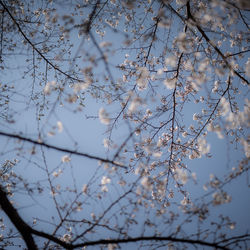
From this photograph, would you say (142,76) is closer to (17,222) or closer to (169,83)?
(169,83)

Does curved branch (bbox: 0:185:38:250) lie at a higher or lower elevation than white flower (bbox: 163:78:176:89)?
lower

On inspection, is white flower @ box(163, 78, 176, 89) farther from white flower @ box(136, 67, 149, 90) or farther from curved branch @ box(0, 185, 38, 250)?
curved branch @ box(0, 185, 38, 250)

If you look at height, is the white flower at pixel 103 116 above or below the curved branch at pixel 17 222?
above

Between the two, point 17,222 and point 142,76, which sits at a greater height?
point 142,76

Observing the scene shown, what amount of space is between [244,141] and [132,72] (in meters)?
3.55

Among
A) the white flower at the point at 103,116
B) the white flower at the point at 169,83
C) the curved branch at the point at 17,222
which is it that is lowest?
the curved branch at the point at 17,222

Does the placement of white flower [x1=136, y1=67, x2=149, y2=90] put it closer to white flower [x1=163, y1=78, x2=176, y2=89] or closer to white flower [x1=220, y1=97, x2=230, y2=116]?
white flower [x1=163, y1=78, x2=176, y2=89]

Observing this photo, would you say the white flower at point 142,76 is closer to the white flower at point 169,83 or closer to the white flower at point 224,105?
the white flower at point 169,83

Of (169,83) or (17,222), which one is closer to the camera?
(17,222)

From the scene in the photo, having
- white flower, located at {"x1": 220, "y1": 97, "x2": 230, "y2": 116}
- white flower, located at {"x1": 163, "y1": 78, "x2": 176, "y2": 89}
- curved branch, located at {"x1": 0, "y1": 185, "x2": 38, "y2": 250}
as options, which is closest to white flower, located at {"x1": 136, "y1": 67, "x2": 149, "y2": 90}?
white flower, located at {"x1": 163, "y1": 78, "x2": 176, "y2": 89}

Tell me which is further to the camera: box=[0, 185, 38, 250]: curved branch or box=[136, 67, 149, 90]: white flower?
box=[136, 67, 149, 90]: white flower

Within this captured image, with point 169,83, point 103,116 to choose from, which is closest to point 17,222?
point 103,116

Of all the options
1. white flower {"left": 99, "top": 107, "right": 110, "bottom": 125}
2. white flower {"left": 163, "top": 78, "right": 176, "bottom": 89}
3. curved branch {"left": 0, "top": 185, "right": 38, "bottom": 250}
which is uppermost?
white flower {"left": 163, "top": 78, "right": 176, "bottom": 89}

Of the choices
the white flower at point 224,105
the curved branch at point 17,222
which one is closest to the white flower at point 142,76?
the white flower at point 224,105
